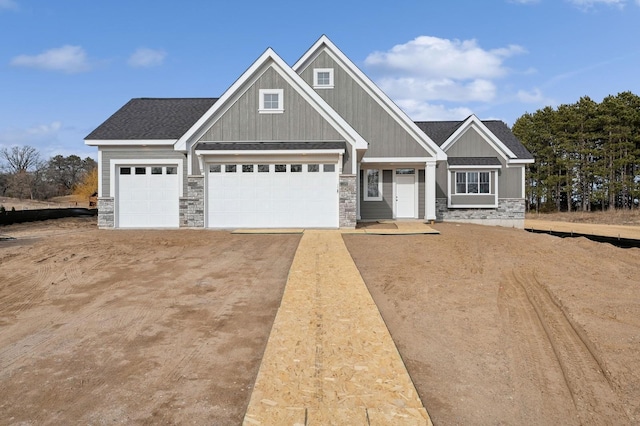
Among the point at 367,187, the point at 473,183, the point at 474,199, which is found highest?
the point at 473,183

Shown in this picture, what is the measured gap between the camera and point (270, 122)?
1541cm

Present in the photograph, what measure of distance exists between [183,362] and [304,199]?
36.9 ft

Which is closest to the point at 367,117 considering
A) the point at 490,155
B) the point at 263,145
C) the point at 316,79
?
the point at 316,79

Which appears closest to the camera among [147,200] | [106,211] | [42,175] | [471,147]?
[106,211]

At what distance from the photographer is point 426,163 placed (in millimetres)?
17516

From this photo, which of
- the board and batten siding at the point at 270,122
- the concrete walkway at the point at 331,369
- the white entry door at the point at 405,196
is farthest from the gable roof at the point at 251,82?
the concrete walkway at the point at 331,369

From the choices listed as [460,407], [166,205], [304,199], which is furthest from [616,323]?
[166,205]

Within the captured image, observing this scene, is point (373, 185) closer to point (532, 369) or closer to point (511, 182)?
point (511, 182)

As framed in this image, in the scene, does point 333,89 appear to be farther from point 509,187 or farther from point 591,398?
point 591,398

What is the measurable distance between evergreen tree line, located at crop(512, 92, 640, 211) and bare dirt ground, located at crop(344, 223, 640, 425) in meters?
35.2

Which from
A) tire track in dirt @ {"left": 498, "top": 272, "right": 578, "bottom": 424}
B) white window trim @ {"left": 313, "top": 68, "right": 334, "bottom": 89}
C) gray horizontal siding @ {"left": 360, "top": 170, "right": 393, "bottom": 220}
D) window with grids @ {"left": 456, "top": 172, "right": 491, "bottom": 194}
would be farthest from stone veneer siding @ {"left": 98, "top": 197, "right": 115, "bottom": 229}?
window with grids @ {"left": 456, "top": 172, "right": 491, "bottom": 194}

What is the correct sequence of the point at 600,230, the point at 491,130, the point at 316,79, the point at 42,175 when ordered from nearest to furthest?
the point at 316,79 → the point at 600,230 → the point at 491,130 → the point at 42,175

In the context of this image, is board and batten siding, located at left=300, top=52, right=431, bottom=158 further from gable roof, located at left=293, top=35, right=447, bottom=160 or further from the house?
gable roof, located at left=293, top=35, right=447, bottom=160

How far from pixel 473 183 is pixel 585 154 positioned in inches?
1095
